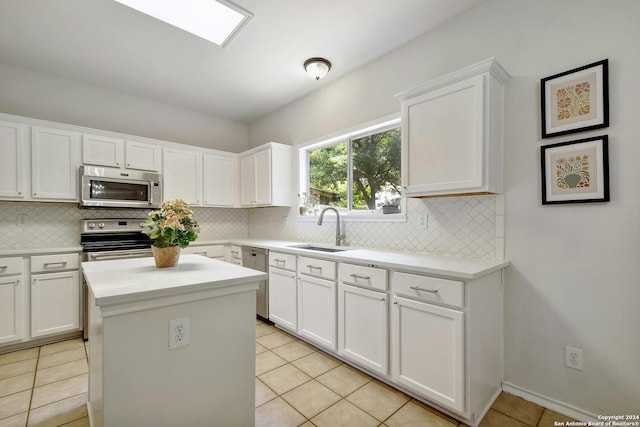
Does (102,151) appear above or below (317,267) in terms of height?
above

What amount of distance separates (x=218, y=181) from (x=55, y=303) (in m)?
2.25

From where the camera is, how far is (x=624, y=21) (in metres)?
1.63

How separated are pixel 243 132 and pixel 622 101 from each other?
4.51 metres

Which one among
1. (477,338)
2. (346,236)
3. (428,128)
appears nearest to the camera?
(477,338)

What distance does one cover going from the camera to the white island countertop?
43.6 inches

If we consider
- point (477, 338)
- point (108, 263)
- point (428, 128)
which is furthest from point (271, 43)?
point (477, 338)

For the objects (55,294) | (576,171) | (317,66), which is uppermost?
(317,66)

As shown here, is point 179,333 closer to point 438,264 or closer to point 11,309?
point 438,264

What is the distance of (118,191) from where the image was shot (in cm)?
336

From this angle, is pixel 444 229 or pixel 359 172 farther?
pixel 359 172

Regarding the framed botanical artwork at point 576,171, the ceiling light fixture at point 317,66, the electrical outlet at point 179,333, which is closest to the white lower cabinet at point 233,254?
the ceiling light fixture at point 317,66

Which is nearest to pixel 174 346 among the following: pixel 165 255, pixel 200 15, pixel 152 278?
pixel 152 278

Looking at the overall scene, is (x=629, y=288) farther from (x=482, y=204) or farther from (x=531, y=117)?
(x=531, y=117)

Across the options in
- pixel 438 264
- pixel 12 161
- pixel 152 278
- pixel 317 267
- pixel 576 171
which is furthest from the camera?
pixel 12 161
